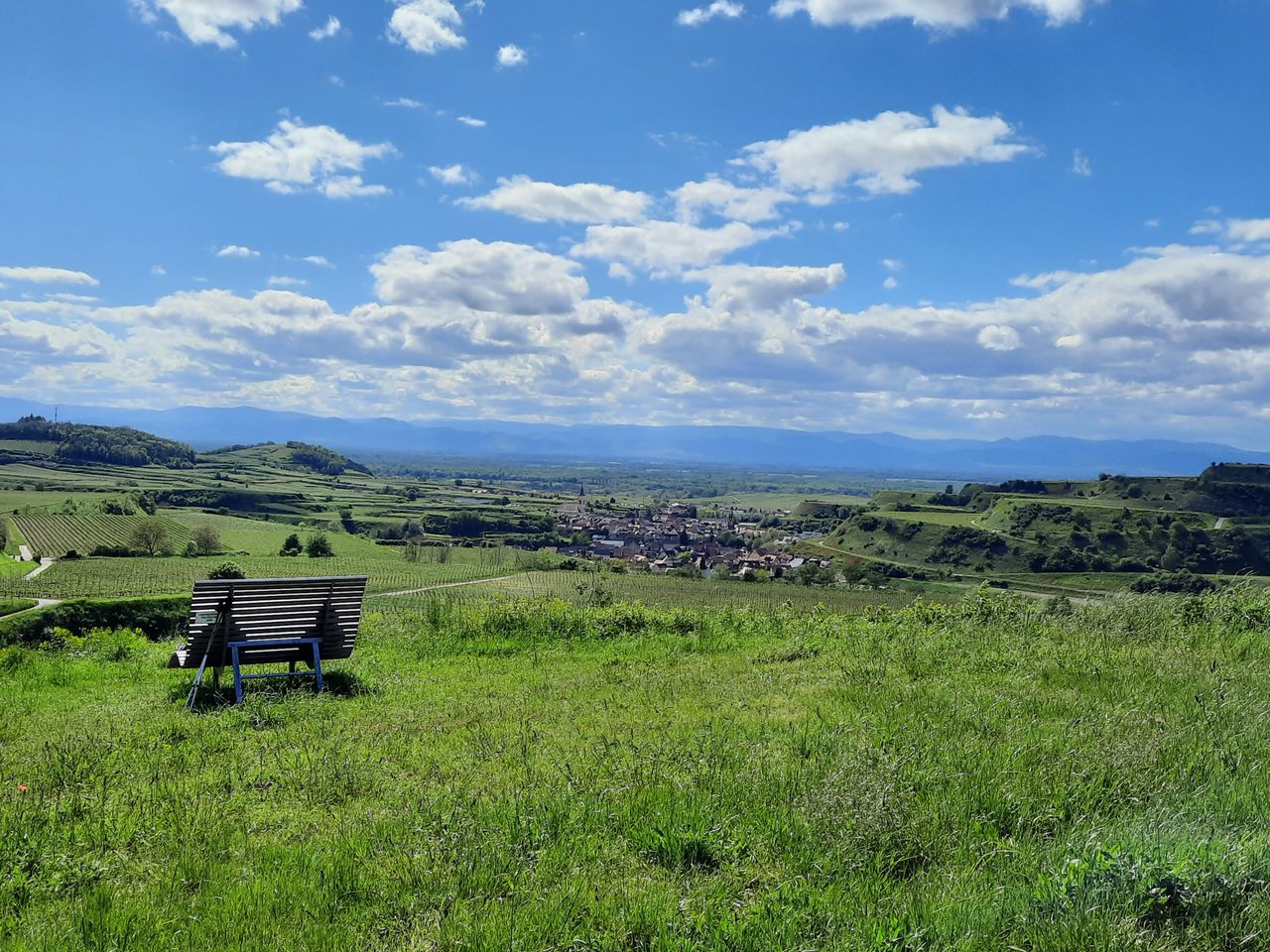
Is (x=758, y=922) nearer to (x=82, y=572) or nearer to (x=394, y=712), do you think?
(x=394, y=712)

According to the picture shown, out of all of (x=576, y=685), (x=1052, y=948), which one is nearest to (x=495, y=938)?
(x=1052, y=948)

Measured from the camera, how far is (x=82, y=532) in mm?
94250

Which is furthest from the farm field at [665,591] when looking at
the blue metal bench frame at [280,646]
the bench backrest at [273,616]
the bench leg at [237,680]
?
the bench leg at [237,680]

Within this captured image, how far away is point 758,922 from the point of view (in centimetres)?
323

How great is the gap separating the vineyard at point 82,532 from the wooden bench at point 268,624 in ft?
277

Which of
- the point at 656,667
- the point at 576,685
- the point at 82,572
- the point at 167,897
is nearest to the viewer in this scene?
the point at 167,897

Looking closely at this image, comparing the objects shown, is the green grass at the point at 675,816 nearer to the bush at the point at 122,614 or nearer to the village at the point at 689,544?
the bush at the point at 122,614

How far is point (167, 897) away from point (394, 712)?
4680 mm

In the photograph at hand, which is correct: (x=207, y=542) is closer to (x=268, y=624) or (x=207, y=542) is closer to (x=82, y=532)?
(x=82, y=532)

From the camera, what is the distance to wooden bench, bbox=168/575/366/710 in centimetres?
923

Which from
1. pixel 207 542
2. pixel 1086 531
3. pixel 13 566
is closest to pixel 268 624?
pixel 13 566

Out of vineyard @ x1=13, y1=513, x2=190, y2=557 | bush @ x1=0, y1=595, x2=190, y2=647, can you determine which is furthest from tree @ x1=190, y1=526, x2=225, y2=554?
bush @ x1=0, y1=595, x2=190, y2=647

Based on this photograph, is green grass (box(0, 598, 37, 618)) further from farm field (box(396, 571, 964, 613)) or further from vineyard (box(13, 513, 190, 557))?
vineyard (box(13, 513, 190, 557))

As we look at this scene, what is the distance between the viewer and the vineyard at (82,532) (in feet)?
269
